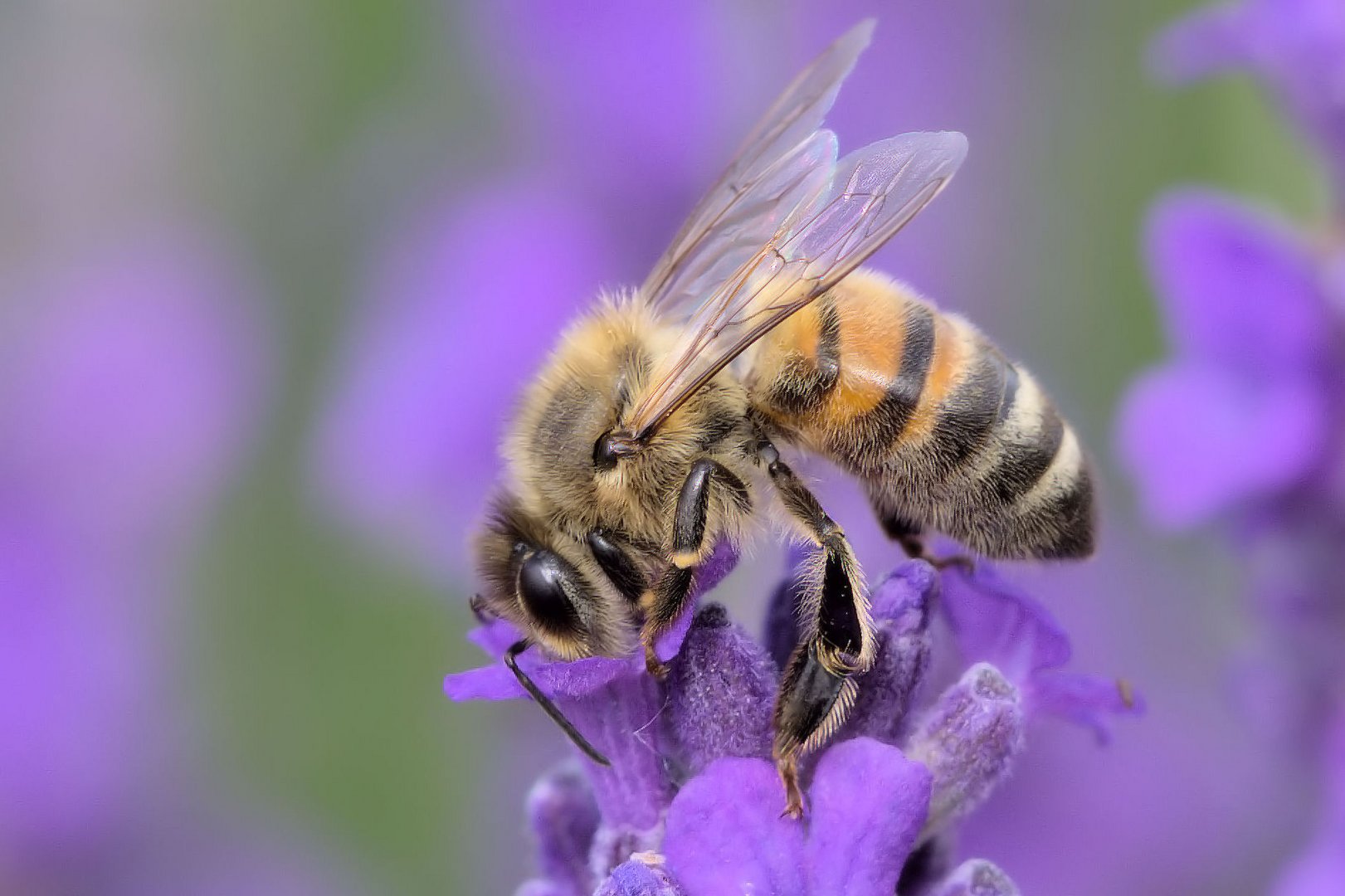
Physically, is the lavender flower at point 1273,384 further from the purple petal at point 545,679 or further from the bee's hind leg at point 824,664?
the purple petal at point 545,679

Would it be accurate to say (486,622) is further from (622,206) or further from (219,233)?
(219,233)

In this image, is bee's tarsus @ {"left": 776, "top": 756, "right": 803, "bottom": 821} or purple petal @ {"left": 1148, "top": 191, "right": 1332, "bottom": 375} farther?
purple petal @ {"left": 1148, "top": 191, "right": 1332, "bottom": 375}

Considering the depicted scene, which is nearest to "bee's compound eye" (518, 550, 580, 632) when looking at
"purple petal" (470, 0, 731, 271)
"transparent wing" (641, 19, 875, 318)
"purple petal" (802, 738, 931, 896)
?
"purple petal" (802, 738, 931, 896)

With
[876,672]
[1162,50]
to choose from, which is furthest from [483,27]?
[876,672]

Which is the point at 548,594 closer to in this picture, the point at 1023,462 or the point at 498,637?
the point at 498,637

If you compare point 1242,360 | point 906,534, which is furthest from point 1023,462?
point 1242,360

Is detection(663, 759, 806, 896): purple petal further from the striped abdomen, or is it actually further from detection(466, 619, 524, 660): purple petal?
the striped abdomen
